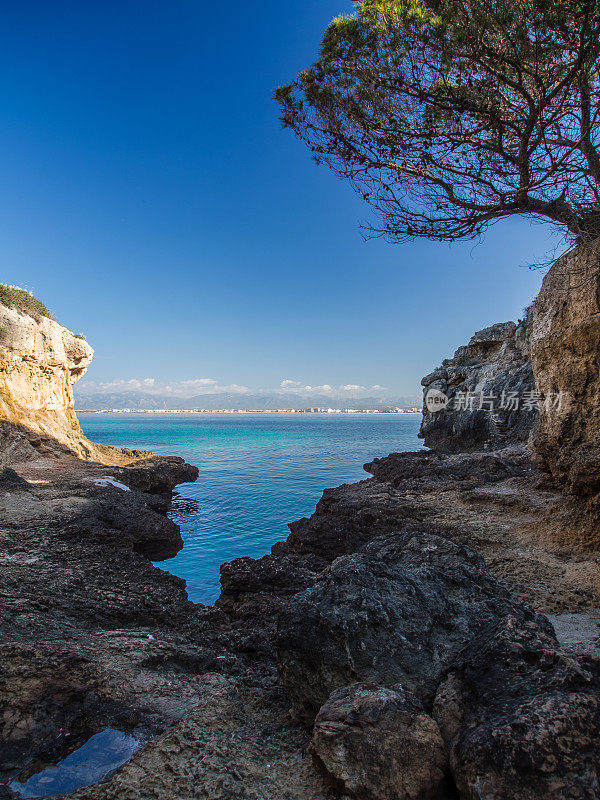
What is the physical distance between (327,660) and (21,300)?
24155mm

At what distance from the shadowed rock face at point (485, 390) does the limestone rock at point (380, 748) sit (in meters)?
21.9

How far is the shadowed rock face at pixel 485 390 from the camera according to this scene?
24469mm

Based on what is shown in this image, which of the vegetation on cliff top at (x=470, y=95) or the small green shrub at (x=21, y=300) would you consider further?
the small green shrub at (x=21, y=300)

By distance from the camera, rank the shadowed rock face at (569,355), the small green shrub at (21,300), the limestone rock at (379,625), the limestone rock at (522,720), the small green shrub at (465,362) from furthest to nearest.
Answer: the small green shrub at (465,362) < the small green shrub at (21,300) < the shadowed rock face at (569,355) < the limestone rock at (379,625) < the limestone rock at (522,720)

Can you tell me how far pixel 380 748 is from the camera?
2.11 m

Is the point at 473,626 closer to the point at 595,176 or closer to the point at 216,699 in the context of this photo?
the point at 216,699

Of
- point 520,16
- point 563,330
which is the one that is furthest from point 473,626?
point 520,16

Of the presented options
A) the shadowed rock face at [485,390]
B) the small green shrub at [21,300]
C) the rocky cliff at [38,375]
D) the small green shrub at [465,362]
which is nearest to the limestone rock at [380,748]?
the rocky cliff at [38,375]

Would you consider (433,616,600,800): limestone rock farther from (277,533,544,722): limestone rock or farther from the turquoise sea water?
the turquoise sea water

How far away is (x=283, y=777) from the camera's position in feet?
7.70

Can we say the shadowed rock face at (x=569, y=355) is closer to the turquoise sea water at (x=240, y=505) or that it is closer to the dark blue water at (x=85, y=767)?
the dark blue water at (x=85, y=767)

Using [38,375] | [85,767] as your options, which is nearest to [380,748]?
[85,767]

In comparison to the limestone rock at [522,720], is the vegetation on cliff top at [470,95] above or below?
above

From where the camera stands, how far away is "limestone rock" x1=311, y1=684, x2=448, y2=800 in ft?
6.68
